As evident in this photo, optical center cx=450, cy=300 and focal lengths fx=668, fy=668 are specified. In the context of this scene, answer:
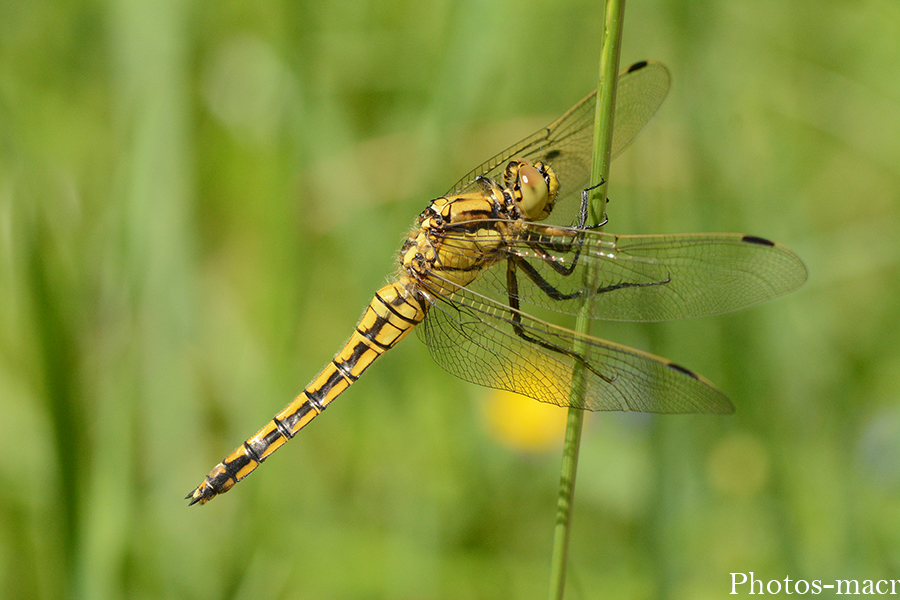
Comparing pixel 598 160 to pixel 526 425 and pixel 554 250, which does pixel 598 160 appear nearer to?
pixel 554 250

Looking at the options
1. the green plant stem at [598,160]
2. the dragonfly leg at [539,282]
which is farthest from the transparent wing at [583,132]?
the green plant stem at [598,160]

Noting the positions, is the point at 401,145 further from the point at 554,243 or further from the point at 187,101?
the point at 554,243

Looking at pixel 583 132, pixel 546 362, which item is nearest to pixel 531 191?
pixel 583 132

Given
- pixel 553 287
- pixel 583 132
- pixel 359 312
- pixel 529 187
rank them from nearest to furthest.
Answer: pixel 553 287, pixel 529 187, pixel 583 132, pixel 359 312

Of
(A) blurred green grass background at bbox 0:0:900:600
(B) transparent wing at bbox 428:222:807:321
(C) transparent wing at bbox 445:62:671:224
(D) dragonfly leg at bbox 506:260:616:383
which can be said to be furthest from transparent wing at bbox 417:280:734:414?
(C) transparent wing at bbox 445:62:671:224

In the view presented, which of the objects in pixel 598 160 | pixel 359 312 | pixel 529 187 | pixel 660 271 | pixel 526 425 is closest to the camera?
pixel 598 160

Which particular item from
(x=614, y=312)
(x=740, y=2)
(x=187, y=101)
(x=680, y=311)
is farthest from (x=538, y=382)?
(x=740, y=2)

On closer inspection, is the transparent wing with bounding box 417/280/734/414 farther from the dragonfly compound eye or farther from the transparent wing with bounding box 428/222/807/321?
the dragonfly compound eye
